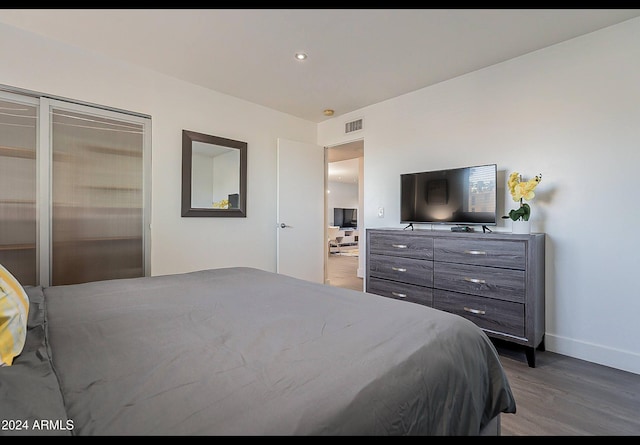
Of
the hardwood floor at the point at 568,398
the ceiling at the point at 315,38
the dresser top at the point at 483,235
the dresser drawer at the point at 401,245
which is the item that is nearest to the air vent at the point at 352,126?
the ceiling at the point at 315,38

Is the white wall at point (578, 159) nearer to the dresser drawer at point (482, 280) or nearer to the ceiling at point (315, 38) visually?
the ceiling at point (315, 38)

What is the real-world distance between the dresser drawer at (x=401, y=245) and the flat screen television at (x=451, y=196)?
0.38 meters

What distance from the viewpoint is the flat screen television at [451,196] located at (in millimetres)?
2842

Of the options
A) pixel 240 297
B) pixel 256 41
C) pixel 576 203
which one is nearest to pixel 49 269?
pixel 240 297

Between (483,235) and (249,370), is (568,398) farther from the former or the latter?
(249,370)

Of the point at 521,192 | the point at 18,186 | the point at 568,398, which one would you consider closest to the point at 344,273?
the point at 521,192

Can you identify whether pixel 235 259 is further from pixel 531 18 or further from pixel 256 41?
pixel 531 18

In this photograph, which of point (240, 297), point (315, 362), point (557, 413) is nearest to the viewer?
point (315, 362)

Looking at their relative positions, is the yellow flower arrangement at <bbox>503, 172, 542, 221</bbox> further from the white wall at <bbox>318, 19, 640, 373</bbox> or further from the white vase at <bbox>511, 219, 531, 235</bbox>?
the white wall at <bbox>318, 19, 640, 373</bbox>

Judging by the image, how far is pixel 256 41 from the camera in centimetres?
253

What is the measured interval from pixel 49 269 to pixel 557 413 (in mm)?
3787

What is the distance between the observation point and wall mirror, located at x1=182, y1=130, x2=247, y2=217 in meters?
3.40

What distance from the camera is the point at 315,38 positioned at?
248cm

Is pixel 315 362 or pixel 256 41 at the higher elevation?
pixel 256 41
